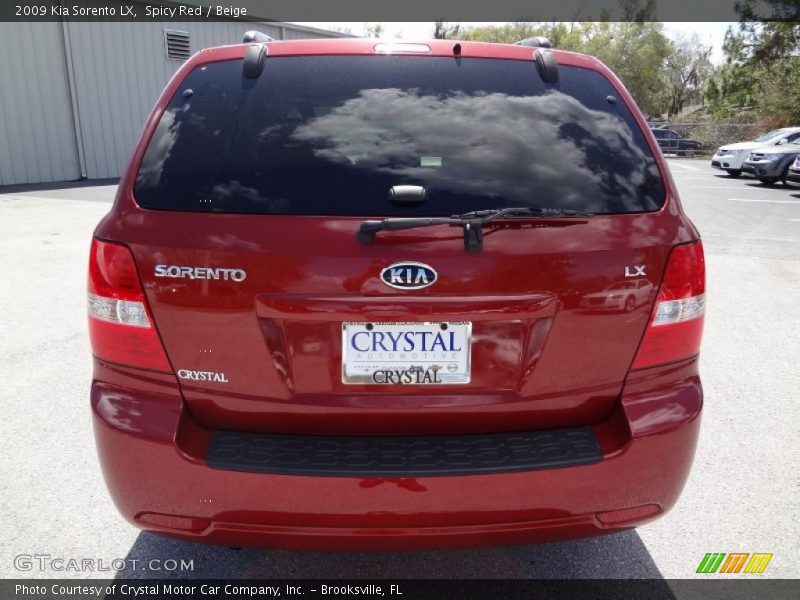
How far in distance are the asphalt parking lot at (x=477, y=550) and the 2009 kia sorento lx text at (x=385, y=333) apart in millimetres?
648

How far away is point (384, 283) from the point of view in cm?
190

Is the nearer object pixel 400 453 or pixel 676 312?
pixel 400 453

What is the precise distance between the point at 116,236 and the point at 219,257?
0.37 metres

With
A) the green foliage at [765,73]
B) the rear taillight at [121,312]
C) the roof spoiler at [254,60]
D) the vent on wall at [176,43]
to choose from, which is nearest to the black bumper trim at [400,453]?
the rear taillight at [121,312]

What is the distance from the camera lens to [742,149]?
66.4 feet

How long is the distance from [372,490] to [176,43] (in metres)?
20.7

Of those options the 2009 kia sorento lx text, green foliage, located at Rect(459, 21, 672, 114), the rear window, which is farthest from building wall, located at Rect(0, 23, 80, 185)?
green foliage, located at Rect(459, 21, 672, 114)

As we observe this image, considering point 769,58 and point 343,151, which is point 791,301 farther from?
point 769,58

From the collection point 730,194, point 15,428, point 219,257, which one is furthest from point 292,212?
point 730,194

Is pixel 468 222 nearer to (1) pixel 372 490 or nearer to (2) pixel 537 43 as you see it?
(1) pixel 372 490

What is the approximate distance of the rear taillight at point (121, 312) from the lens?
200cm

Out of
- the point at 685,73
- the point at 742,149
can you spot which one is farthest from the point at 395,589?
the point at 685,73

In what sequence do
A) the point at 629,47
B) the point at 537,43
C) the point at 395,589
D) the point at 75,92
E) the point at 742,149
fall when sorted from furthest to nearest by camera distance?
the point at 629,47 < the point at 742,149 < the point at 75,92 < the point at 537,43 < the point at 395,589

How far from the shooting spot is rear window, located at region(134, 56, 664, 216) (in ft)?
6.56
